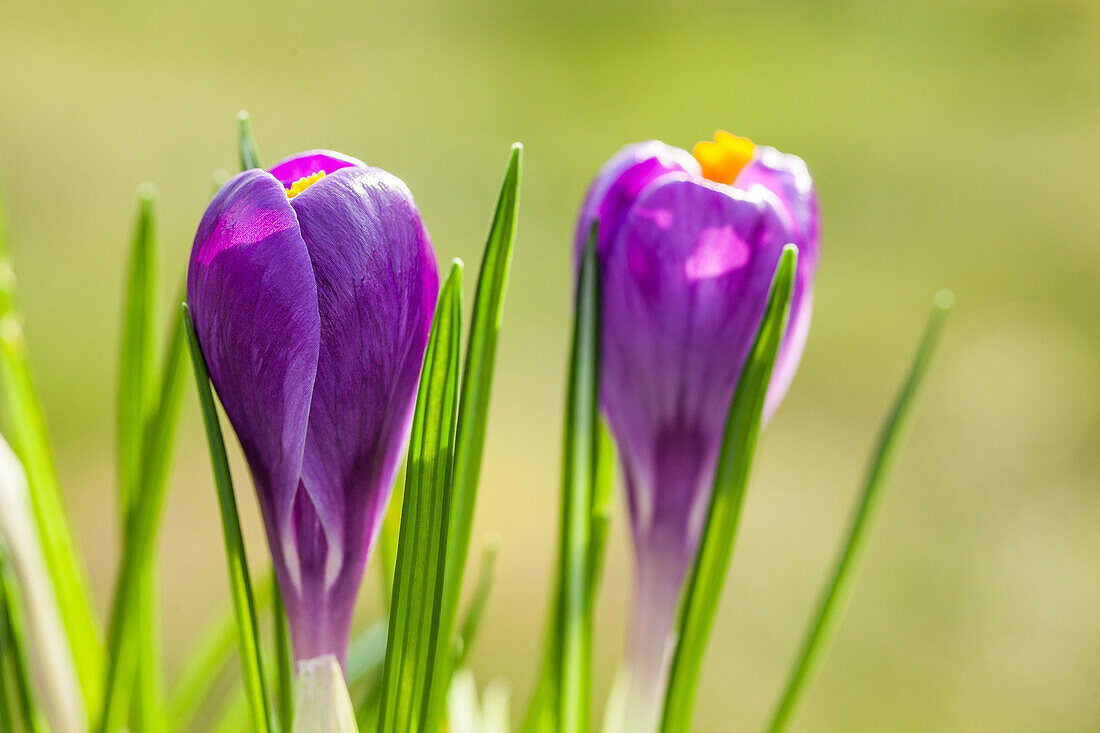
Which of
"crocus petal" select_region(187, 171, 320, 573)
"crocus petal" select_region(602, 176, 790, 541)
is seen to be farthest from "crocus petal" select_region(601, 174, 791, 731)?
"crocus petal" select_region(187, 171, 320, 573)

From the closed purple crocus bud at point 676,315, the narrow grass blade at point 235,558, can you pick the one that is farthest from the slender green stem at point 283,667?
the closed purple crocus bud at point 676,315

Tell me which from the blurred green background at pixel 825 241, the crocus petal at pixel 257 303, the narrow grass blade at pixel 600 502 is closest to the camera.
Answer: the crocus petal at pixel 257 303

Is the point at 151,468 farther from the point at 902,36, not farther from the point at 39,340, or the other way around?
the point at 902,36

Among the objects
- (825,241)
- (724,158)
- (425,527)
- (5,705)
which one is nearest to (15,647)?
(5,705)

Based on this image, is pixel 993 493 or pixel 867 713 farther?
pixel 993 493

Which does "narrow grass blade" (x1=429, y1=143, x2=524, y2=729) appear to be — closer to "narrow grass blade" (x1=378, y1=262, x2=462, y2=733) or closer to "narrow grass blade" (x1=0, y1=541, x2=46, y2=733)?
"narrow grass blade" (x1=378, y1=262, x2=462, y2=733)

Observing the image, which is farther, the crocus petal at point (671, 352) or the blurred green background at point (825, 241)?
the blurred green background at point (825, 241)

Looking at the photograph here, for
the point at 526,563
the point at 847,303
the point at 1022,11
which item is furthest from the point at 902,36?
the point at 526,563

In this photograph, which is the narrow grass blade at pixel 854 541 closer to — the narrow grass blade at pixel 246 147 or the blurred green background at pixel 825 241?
the narrow grass blade at pixel 246 147
